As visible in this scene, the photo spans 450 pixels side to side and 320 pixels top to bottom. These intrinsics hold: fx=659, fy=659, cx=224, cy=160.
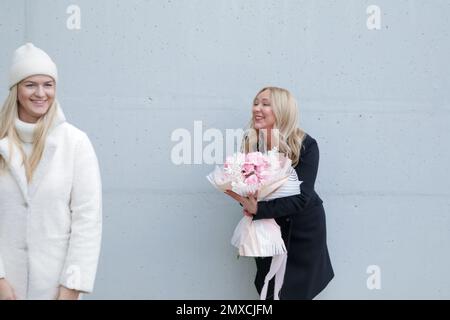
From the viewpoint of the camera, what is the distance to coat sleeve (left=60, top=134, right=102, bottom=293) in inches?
102

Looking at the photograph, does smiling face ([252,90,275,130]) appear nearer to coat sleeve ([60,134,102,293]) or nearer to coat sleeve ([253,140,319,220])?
coat sleeve ([253,140,319,220])

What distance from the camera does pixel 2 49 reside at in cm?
396

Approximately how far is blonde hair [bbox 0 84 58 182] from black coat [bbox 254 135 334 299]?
53.2 inches

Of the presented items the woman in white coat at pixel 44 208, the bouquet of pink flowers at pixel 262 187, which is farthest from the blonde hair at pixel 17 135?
the bouquet of pink flowers at pixel 262 187

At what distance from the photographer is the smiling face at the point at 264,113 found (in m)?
3.59

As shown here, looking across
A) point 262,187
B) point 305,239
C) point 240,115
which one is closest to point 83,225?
point 262,187

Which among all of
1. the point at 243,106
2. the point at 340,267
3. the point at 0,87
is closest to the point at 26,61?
the point at 0,87

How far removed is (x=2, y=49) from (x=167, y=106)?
1.04 m

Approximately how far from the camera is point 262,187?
338 cm

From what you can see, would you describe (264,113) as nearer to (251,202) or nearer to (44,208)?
(251,202)

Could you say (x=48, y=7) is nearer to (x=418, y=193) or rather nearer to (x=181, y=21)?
(x=181, y=21)

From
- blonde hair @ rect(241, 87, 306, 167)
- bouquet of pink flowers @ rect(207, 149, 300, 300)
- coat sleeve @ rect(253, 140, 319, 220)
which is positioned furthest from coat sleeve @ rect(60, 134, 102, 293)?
blonde hair @ rect(241, 87, 306, 167)

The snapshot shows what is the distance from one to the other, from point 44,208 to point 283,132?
57.7 inches

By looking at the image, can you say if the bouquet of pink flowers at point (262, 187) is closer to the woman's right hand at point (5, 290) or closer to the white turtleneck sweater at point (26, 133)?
the white turtleneck sweater at point (26, 133)
